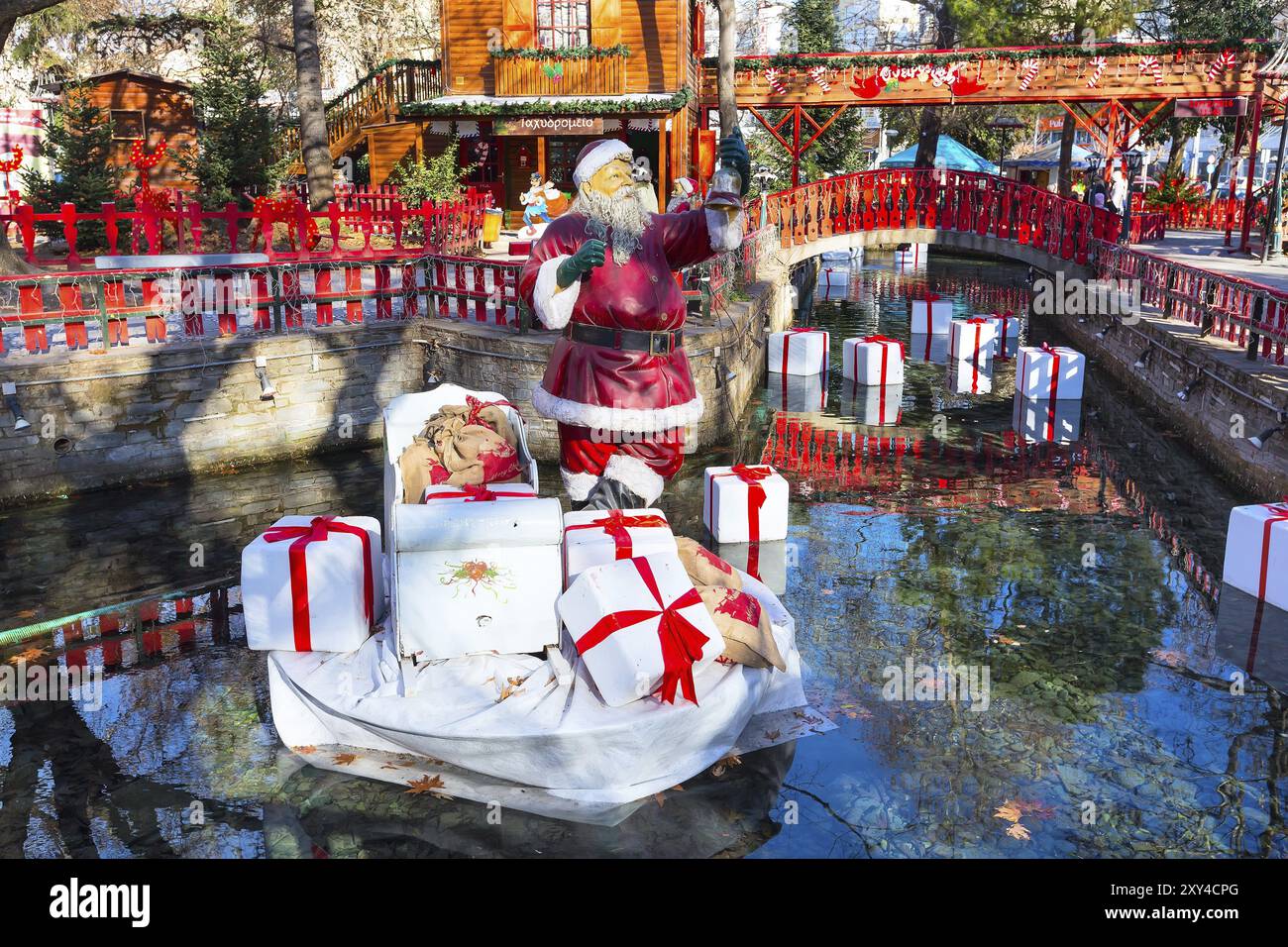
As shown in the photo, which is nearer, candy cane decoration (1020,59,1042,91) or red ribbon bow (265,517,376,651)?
red ribbon bow (265,517,376,651)

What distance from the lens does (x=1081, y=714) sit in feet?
17.7

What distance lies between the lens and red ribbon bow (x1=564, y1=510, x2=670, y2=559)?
5.04 m

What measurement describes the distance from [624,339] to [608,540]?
1084mm

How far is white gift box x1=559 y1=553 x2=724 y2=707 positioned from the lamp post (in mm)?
30204

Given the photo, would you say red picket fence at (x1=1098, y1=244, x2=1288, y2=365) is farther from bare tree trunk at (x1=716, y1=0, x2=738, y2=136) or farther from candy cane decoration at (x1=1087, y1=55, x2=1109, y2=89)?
candy cane decoration at (x1=1087, y1=55, x2=1109, y2=89)

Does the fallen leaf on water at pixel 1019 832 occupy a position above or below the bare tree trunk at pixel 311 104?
below

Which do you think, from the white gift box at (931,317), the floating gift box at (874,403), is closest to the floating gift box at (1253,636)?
the floating gift box at (874,403)

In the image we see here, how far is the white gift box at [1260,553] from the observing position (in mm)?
6758

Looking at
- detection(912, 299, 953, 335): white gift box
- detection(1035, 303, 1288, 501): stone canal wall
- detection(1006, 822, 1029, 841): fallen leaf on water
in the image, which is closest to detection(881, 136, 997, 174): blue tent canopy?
detection(912, 299, 953, 335): white gift box

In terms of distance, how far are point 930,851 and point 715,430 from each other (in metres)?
7.35

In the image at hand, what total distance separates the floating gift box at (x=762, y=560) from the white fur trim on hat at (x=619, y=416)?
199 cm

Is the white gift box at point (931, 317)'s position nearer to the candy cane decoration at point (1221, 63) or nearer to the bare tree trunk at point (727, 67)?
the bare tree trunk at point (727, 67)
